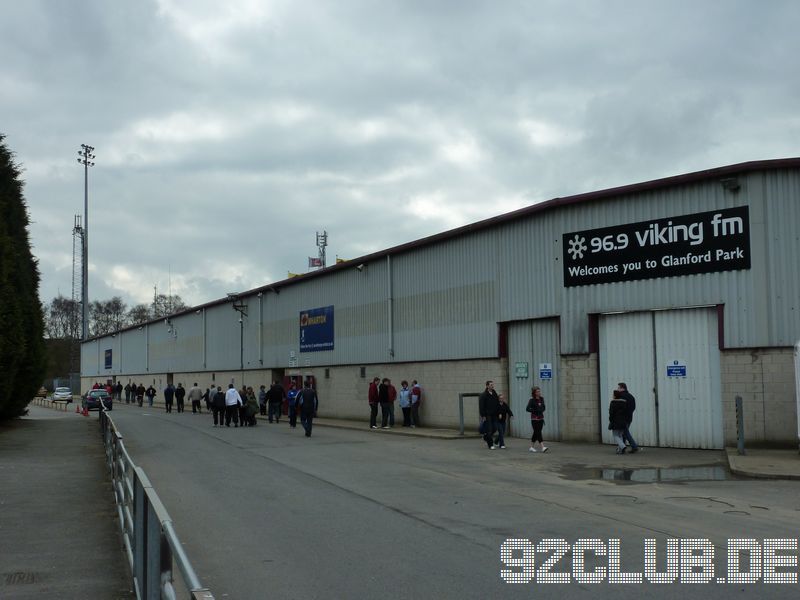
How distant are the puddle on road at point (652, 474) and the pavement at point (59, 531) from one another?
8449 mm

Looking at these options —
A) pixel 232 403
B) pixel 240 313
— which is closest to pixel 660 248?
pixel 232 403

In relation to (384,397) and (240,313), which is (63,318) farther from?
(384,397)

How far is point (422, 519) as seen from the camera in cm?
1062

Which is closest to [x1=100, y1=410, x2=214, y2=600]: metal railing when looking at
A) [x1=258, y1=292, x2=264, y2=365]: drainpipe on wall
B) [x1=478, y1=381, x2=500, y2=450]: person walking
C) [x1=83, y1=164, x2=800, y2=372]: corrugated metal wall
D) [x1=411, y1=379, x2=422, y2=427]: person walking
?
[x1=478, y1=381, x2=500, y2=450]: person walking

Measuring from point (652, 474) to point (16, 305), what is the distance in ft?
74.0

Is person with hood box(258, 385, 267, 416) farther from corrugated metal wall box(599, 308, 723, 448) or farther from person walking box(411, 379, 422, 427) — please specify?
corrugated metal wall box(599, 308, 723, 448)

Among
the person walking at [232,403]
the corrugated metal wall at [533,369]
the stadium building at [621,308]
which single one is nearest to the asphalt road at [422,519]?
the stadium building at [621,308]

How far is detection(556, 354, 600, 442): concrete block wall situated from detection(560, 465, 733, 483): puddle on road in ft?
18.9

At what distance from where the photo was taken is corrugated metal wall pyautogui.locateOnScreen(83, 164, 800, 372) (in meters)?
19.9

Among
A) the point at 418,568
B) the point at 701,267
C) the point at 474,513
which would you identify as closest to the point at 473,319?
the point at 701,267

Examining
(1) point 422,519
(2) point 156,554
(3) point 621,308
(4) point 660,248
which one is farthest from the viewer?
(3) point 621,308

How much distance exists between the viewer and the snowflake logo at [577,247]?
2338 centimetres

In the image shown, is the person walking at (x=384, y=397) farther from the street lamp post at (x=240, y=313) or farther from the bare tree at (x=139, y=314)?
the bare tree at (x=139, y=314)

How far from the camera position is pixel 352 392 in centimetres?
3666
